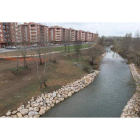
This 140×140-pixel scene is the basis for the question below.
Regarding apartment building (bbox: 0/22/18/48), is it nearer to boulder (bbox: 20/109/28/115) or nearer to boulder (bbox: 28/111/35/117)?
boulder (bbox: 20/109/28/115)

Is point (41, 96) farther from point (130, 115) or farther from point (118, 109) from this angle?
point (130, 115)

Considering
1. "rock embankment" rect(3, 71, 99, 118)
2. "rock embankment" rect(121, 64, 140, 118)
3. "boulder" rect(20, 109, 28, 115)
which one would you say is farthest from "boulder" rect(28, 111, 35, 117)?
"rock embankment" rect(121, 64, 140, 118)

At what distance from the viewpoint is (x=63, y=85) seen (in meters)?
12.8

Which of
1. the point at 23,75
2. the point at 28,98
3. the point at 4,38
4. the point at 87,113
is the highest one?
the point at 4,38

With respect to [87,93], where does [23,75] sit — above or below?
above

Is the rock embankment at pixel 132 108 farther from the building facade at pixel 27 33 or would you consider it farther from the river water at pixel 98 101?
the building facade at pixel 27 33

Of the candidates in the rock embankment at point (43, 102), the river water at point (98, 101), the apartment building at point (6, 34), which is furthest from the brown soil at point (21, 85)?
the apartment building at point (6, 34)

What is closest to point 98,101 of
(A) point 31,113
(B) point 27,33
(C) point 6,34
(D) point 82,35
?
(A) point 31,113

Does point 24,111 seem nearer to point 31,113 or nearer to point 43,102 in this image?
point 31,113

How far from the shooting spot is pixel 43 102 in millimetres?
9922

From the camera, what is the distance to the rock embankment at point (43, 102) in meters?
8.61

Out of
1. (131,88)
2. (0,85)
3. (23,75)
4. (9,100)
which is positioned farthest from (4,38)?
(131,88)
